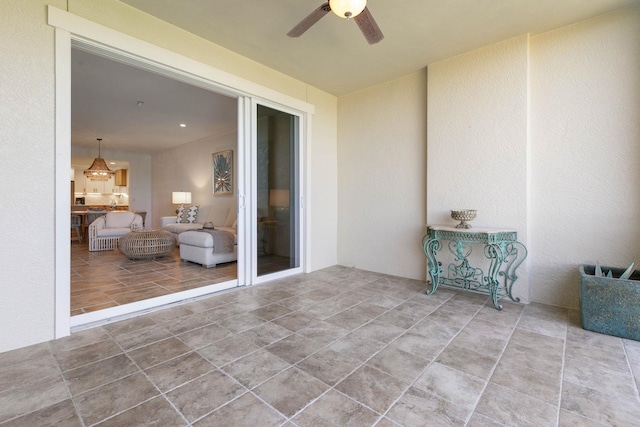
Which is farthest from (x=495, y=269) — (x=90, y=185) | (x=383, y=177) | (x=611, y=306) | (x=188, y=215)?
(x=90, y=185)

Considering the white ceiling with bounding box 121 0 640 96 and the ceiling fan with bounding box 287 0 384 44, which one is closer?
the ceiling fan with bounding box 287 0 384 44

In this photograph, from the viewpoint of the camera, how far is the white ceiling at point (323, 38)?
96.0 inches

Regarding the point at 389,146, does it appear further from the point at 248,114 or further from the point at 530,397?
the point at 530,397

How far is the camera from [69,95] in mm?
2178

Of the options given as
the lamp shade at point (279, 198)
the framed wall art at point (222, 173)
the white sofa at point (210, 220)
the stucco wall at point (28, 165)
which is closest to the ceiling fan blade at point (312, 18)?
the stucco wall at point (28, 165)

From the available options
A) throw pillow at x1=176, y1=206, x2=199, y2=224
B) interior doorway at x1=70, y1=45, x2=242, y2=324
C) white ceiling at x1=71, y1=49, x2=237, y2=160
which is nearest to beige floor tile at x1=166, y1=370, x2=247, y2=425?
interior doorway at x1=70, y1=45, x2=242, y2=324

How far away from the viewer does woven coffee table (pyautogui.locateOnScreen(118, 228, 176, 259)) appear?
15.4 feet

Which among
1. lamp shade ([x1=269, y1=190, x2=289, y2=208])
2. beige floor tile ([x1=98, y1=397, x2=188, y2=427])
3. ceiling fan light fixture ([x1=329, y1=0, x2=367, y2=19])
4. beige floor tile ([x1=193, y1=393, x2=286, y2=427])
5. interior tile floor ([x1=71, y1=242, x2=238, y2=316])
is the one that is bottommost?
beige floor tile ([x1=193, y1=393, x2=286, y2=427])

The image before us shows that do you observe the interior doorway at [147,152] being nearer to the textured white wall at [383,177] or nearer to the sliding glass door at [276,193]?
the sliding glass door at [276,193]

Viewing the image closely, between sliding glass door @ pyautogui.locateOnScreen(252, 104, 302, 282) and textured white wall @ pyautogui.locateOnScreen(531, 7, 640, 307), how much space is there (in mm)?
2716

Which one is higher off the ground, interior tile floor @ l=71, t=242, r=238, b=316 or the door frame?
the door frame

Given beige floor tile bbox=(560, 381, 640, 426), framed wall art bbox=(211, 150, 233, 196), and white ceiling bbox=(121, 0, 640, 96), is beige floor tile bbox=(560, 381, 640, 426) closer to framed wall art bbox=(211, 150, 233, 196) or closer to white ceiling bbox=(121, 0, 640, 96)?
white ceiling bbox=(121, 0, 640, 96)

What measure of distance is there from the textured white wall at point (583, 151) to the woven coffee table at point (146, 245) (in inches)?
202

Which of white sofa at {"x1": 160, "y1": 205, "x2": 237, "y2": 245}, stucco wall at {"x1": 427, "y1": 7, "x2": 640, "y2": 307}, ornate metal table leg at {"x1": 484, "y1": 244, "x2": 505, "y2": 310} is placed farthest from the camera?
white sofa at {"x1": 160, "y1": 205, "x2": 237, "y2": 245}
